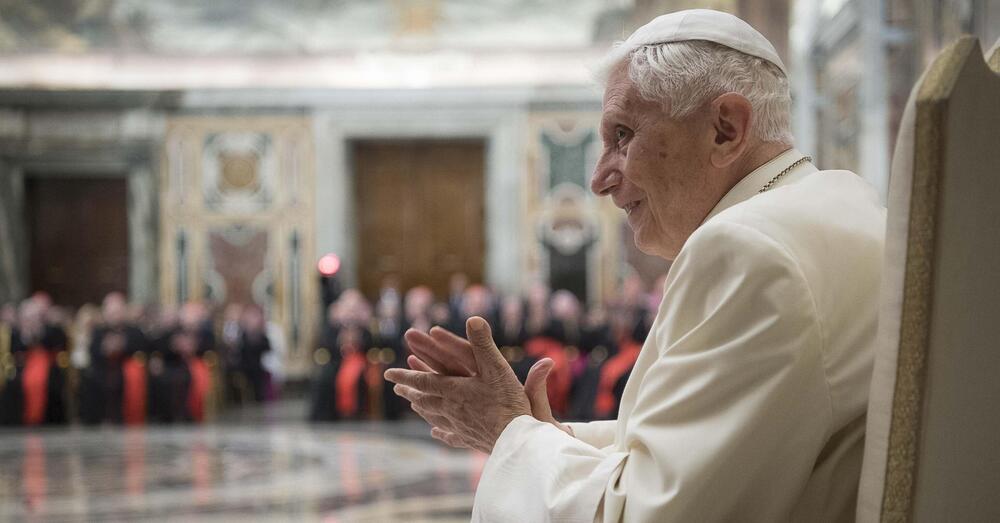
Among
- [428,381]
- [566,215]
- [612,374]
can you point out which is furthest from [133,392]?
[428,381]

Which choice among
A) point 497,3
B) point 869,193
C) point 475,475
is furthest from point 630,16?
point 869,193

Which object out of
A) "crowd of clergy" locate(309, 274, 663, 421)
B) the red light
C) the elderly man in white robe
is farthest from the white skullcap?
the red light

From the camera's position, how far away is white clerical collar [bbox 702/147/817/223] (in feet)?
5.55

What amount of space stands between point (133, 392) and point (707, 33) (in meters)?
11.5

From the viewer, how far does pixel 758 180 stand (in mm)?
1701

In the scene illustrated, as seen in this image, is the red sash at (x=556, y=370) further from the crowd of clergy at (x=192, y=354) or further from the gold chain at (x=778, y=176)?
the gold chain at (x=778, y=176)

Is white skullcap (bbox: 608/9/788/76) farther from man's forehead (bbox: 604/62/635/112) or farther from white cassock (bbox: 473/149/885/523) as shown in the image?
white cassock (bbox: 473/149/885/523)

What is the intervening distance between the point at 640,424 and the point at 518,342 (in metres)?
10.1

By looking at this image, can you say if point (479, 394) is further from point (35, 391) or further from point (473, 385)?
point (35, 391)

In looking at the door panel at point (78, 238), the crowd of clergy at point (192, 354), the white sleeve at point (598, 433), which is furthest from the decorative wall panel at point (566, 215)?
the white sleeve at point (598, 433)

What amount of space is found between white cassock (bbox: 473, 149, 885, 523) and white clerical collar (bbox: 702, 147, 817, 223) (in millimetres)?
130

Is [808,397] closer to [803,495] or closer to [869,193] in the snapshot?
[803,495]

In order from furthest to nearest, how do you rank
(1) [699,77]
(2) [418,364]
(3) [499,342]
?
(3) [499,342] < (2) [418,364] < (1) [699,77]

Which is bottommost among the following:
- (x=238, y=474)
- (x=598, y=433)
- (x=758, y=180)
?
(x=238, y=474)
